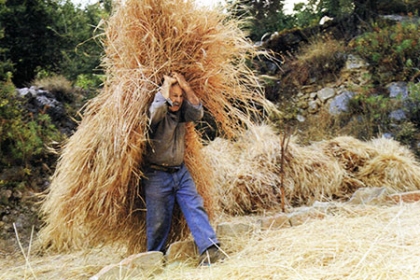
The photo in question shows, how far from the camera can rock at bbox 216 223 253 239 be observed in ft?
10.1

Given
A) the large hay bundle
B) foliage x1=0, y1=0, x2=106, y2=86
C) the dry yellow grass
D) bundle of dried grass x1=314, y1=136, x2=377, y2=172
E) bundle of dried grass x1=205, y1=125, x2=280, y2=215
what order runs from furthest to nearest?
foliage x1=0, y1=0, x2=106, y2=86 → bundle of dried grass x1=314, y1=136, x2=377, y2=172 → bundle of dried grass x1=205, y1=125, x2=280, y2=215 → the large hay bundle → the dry yellow grass

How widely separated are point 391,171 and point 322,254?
11.1 feet

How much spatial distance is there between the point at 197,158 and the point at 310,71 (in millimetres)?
5773

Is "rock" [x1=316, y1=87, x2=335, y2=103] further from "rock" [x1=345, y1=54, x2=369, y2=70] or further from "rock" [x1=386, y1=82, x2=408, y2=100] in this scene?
"rock" [x1=386, y1=82, x2=408, y2=100]

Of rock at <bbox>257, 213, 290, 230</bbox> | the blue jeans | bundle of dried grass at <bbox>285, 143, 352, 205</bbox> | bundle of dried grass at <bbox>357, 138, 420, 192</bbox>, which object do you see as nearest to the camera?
the blue jeans

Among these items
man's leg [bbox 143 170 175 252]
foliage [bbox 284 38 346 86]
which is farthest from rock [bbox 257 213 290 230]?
foliage [bbox 284 38 346 86]

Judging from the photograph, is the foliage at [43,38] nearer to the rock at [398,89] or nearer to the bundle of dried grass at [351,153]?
the bundle of dried grass at [351,153]

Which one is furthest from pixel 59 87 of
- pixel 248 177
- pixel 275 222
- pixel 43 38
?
pixel 275 222

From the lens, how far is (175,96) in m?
2.85

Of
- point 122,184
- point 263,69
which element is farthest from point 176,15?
point 263,69

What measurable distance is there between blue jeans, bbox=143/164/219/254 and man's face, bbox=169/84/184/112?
43 cm

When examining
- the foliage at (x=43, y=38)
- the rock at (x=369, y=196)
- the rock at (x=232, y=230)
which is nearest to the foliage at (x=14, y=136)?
the foliage at (x=43, y=38)

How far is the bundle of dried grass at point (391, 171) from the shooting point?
515cm

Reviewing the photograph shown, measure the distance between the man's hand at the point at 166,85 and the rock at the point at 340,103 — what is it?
5.22m
